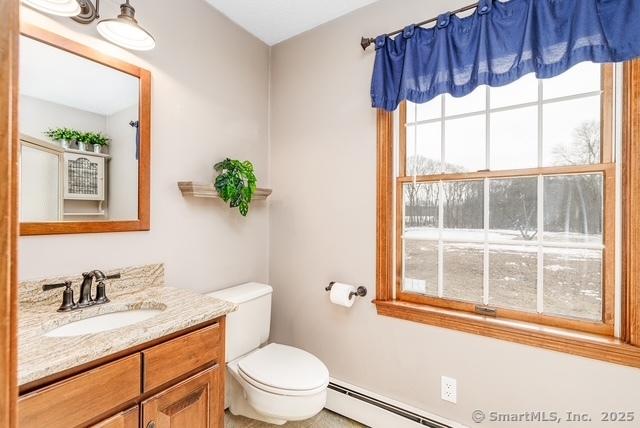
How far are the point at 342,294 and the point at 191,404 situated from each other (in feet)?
3.09

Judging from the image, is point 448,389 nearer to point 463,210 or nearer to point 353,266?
point 353,266

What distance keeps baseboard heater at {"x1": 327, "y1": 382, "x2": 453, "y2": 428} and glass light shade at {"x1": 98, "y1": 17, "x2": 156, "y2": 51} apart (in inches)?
84.4

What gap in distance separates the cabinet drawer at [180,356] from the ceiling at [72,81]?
1109mm

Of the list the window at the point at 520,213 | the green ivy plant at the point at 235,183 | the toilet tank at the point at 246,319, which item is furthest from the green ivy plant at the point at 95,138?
the window at the point at 520,213

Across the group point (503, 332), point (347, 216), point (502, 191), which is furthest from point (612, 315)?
point (347, 216)

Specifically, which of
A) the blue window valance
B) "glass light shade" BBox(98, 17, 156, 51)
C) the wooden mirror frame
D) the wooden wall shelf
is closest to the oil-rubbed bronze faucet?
the wooden mirror frame

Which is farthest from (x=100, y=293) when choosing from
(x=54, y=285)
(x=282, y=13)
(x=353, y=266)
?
(x=282, y=13)

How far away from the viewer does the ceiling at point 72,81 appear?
3.87 feet

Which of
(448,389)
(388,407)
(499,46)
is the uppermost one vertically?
(499,46)

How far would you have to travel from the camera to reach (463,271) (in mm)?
1580

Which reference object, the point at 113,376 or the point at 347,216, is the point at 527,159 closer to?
the point at 347,216

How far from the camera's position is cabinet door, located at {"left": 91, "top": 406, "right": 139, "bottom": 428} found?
0.90m

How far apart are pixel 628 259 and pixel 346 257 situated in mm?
1288

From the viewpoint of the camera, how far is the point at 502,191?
1482mm
